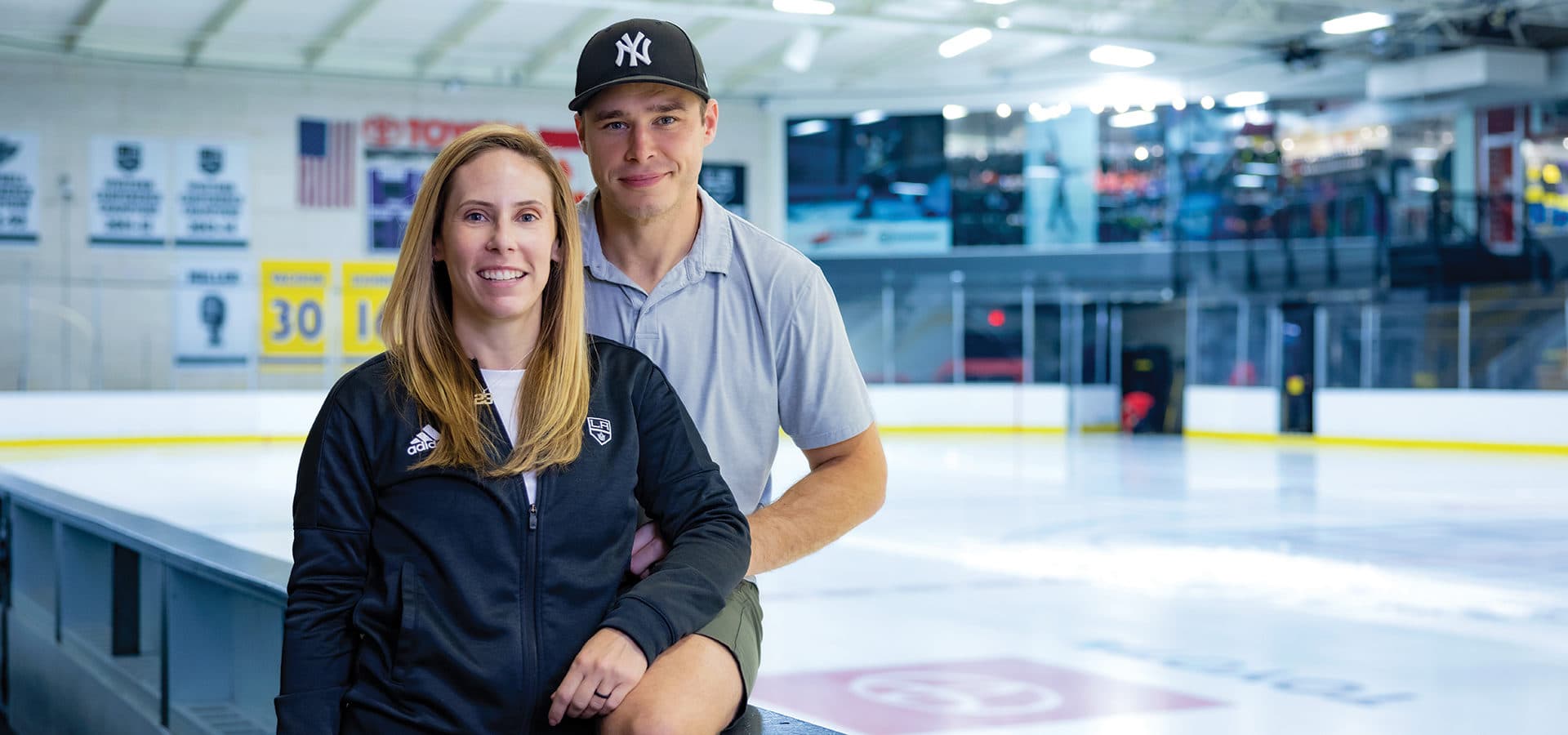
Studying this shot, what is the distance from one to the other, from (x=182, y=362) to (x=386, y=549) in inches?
701

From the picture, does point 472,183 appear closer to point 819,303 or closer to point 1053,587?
point 819,303

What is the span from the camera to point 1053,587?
6.35 m

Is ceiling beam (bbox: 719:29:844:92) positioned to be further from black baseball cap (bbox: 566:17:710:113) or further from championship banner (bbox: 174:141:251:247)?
black baseball cap (bbox: 566:17:710:113)

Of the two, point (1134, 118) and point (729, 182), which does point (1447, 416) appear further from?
point (729, 182)

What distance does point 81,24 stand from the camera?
17766 millimetres

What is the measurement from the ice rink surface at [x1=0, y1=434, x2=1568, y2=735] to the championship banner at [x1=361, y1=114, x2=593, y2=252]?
8.66 m

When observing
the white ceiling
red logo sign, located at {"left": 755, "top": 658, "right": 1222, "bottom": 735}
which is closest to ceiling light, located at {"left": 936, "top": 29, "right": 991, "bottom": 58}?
the white ceiling

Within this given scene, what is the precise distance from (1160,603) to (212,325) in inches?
604

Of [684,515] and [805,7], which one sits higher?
[805,7]

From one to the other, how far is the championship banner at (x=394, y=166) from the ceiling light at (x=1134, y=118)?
8.24 m

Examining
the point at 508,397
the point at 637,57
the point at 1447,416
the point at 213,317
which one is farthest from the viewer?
the point at 213,317

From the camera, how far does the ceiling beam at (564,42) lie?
1775 centimetres

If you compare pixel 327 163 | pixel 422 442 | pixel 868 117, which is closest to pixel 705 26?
pixel 868 117

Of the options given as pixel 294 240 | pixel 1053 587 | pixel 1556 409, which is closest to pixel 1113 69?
pixel 1556 409
